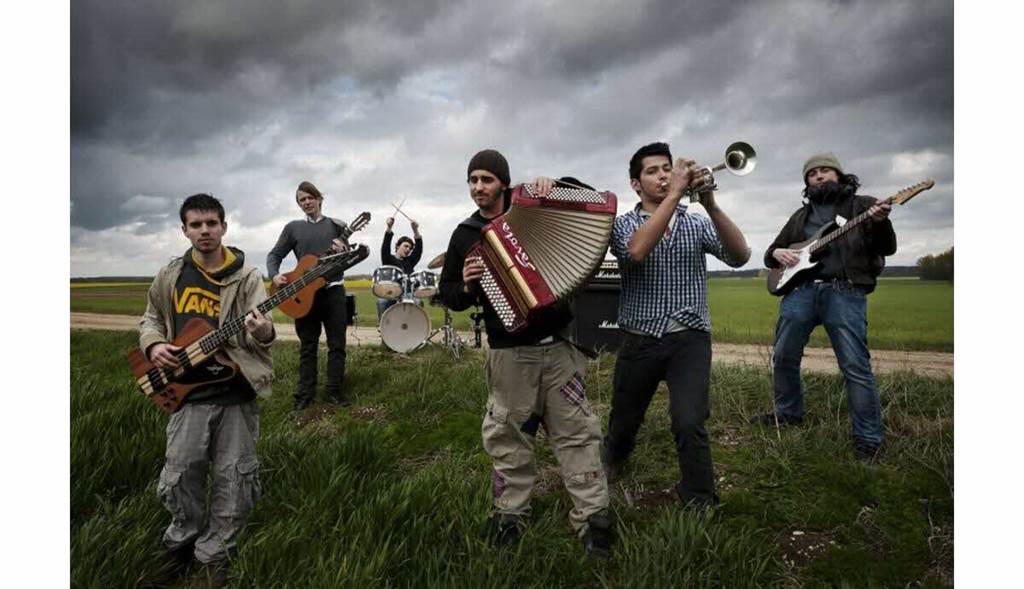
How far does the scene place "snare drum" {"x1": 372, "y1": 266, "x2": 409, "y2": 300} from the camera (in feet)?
25.2

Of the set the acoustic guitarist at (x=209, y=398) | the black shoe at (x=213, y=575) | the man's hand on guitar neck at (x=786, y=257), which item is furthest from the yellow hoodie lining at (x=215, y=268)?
the man's hand on guitar neck at (x=786, y=257)

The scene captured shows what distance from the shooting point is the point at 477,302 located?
2625 mm

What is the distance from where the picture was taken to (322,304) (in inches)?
204

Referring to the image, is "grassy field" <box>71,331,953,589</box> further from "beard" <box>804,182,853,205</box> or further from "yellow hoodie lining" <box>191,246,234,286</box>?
"beard" <box>804,182,853,205</box>

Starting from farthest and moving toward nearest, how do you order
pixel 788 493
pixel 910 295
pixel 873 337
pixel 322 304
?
pixel 873 337 < pixel 322 304 < pixel 910 295 < pixel 788 493

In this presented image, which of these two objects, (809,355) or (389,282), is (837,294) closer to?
(809,355)

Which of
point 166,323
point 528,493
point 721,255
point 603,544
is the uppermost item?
point 721,255

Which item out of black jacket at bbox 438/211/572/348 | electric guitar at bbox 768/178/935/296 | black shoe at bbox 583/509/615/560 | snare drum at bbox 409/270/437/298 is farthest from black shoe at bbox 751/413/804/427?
snare drum at bbox 409/270/437/298

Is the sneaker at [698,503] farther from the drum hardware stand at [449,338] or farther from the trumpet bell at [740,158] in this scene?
the drum hardware stand at [449,338]

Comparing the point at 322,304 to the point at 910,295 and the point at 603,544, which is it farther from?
the point at 910,295

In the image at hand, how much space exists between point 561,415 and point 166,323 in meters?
1.87

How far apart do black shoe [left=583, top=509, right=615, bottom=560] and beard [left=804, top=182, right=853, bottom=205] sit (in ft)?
8.39

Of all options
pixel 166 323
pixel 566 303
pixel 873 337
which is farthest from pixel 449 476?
pixel 873 337

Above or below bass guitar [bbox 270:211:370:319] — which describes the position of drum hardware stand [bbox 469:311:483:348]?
below
